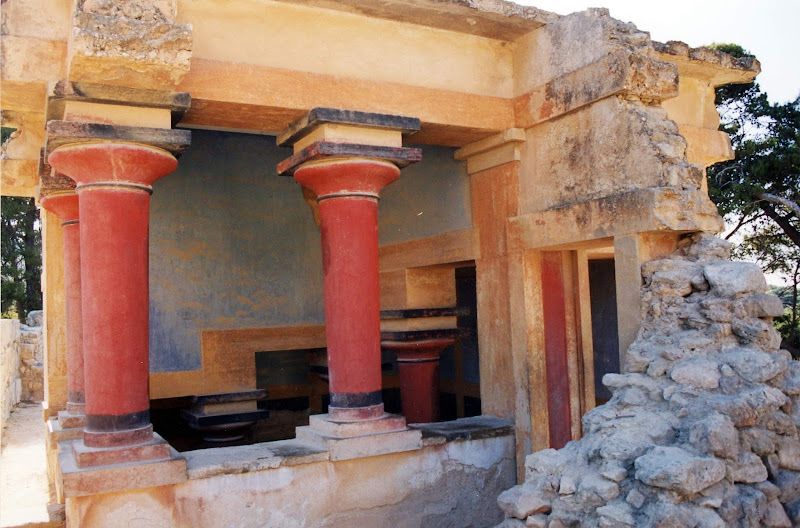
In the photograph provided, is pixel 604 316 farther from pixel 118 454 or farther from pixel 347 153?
pixel 118 454

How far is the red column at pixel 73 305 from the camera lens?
6328 mm

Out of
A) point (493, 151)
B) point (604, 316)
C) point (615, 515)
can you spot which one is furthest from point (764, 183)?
point (615, 515)

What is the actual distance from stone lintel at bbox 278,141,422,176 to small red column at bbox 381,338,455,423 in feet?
6.95

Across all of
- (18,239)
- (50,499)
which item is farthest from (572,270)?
(18,239)

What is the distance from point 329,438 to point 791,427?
276 cm

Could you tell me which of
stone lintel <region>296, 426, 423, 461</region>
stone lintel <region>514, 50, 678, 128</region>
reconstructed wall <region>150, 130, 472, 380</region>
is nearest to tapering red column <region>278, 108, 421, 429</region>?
stone lintel <region>296, 426, 423, 461</region>

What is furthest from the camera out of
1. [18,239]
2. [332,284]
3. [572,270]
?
[18,239]

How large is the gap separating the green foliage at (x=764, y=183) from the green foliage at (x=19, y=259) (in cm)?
1691

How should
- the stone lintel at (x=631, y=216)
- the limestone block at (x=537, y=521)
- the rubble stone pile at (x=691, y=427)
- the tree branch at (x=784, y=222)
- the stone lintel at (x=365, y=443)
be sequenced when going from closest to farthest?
the rubble stone pile at (x=691, y=427), the limestone block at (x=537, y=521), the stone lintel at (x=631, y=216), the stone lintel at (x=365, y=443), the tree branch at (x=784, y=222)

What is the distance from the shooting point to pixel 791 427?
401 centimetres

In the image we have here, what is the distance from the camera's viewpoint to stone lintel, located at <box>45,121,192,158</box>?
4324 mm

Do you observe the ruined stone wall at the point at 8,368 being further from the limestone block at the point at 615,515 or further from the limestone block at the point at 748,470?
the limestone block at the point at 748,470

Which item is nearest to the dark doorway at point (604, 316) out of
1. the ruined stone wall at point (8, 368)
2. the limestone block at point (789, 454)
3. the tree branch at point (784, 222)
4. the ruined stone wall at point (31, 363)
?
the tree branch at point (784, 222)

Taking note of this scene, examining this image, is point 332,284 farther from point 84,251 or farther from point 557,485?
point 557,485
